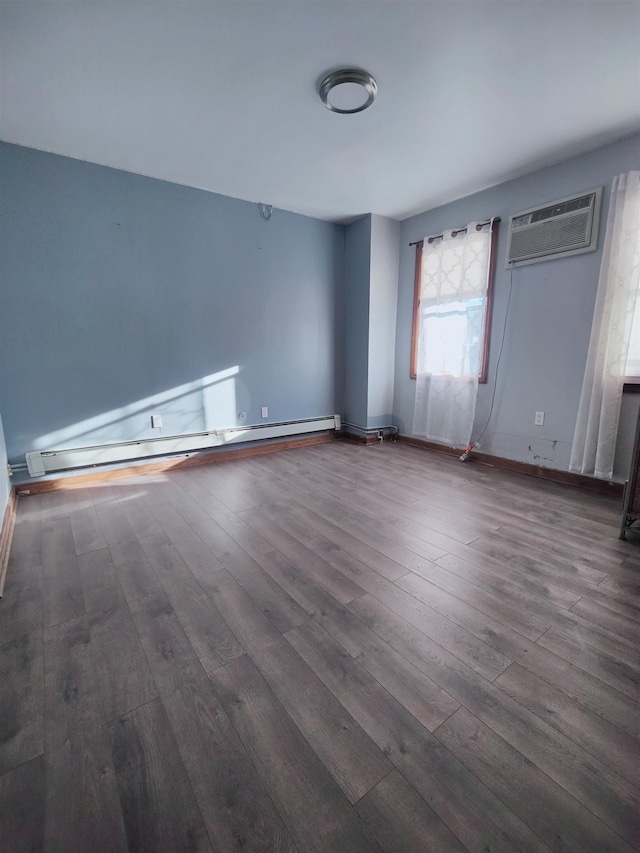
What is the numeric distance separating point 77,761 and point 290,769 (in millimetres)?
547

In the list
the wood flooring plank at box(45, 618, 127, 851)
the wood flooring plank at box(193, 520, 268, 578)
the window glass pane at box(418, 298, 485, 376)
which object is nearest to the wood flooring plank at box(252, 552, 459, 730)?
the wood flooring plank at box(193, 520, 268, 578)

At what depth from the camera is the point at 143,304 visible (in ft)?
9.77

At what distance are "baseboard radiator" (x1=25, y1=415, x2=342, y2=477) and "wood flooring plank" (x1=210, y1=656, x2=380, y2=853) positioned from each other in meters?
2.28

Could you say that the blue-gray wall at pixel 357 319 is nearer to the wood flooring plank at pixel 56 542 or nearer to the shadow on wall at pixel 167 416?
the shadow on wall at pixel 167 416

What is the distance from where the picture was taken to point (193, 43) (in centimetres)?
165

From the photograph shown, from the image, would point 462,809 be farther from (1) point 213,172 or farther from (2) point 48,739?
(1) point 213,172

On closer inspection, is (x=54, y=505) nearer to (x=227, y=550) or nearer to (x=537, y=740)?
(x=227, y=550)

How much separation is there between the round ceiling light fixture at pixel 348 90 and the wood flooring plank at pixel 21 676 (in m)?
2.83

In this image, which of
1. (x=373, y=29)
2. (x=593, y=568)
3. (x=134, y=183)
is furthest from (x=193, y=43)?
(x=593, y=568)

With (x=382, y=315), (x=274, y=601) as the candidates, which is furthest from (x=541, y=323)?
(x=274, y=601)

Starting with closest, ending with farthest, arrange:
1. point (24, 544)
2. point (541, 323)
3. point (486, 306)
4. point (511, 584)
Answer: point (511, 584)
point (24, 544)
point (541, 323)
point (486, 306)

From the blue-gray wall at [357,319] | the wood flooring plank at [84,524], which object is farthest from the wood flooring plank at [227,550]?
the blue-gray wall at [357,319]

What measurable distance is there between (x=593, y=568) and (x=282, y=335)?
3.14m

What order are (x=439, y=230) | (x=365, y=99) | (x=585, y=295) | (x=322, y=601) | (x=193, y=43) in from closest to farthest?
1. (x=322, y=601)
2. (x=193, y=43)
3. (x=365, y=99)
4. (x=585, y=295)
5. (x=439, y=230)
